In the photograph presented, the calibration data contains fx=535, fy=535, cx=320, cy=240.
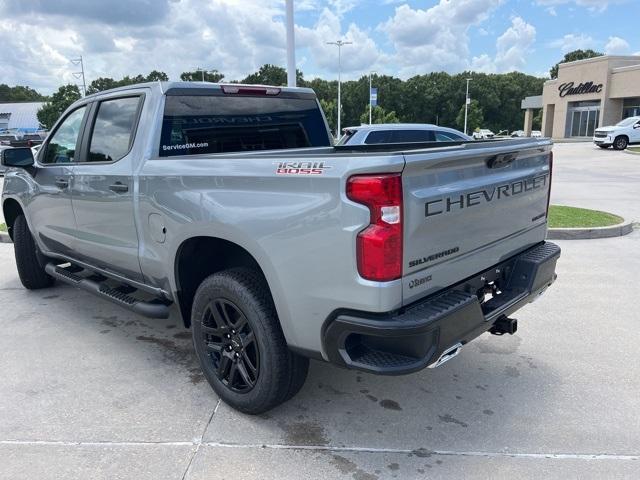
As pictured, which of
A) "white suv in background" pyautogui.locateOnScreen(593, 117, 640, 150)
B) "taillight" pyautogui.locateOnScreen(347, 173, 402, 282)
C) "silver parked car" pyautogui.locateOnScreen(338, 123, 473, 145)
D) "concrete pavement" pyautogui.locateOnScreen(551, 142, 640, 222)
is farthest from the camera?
"white suv in background" pyautogui.locateOnScreen(593, 117, 640, 150)

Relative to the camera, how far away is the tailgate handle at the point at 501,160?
296 centimetres

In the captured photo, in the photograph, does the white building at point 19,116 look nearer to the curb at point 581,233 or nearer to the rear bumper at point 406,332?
the curb at point 581,233

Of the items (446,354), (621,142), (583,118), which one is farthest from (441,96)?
(446,354)

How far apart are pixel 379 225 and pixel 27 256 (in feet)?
15.5

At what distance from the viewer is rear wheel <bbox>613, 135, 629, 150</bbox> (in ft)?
95.5

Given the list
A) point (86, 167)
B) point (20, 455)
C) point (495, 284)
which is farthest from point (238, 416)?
point (86, 167)

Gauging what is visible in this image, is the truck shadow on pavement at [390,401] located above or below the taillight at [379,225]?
below

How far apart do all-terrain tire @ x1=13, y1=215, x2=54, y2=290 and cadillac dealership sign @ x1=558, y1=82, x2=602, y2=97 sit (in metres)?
47.2

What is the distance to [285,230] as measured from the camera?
2.68 meters

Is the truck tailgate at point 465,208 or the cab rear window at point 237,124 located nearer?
the truck tailgate at point 465,208

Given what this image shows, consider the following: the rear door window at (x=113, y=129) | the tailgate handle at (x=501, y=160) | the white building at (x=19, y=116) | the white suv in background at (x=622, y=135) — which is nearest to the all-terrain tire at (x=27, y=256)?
the rear door window at (x=113, y=129)

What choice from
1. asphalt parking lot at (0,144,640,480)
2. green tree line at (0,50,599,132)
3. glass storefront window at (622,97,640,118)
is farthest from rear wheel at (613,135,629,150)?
green tree line at (0,50,599,132)

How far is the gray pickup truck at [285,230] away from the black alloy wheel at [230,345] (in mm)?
10

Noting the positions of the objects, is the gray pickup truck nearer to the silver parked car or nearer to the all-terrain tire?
the all-terrain tire
